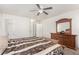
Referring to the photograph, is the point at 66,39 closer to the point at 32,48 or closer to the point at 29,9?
the point at 32,48

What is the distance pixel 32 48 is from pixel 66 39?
50 cm

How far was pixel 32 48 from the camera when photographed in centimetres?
140

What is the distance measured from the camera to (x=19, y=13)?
55.3 inches

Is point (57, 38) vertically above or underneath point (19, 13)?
underneath

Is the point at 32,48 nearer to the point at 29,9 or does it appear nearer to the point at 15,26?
the point at 15,26

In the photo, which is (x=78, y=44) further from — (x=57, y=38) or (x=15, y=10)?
(x=15, y=10)

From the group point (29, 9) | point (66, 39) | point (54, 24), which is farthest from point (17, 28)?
point (66, 39)

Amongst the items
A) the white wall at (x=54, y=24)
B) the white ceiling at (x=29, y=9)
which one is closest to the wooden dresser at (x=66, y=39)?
the white wall at (x=54, y=24)

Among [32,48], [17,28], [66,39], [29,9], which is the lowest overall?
[32,48]

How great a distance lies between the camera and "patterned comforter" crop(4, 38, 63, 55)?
1374 mm

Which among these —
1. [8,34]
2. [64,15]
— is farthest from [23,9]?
[64,15]

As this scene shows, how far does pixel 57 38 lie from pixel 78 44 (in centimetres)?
30

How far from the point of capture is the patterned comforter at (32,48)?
1374 millimetres

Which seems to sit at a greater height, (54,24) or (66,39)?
(54,24)
